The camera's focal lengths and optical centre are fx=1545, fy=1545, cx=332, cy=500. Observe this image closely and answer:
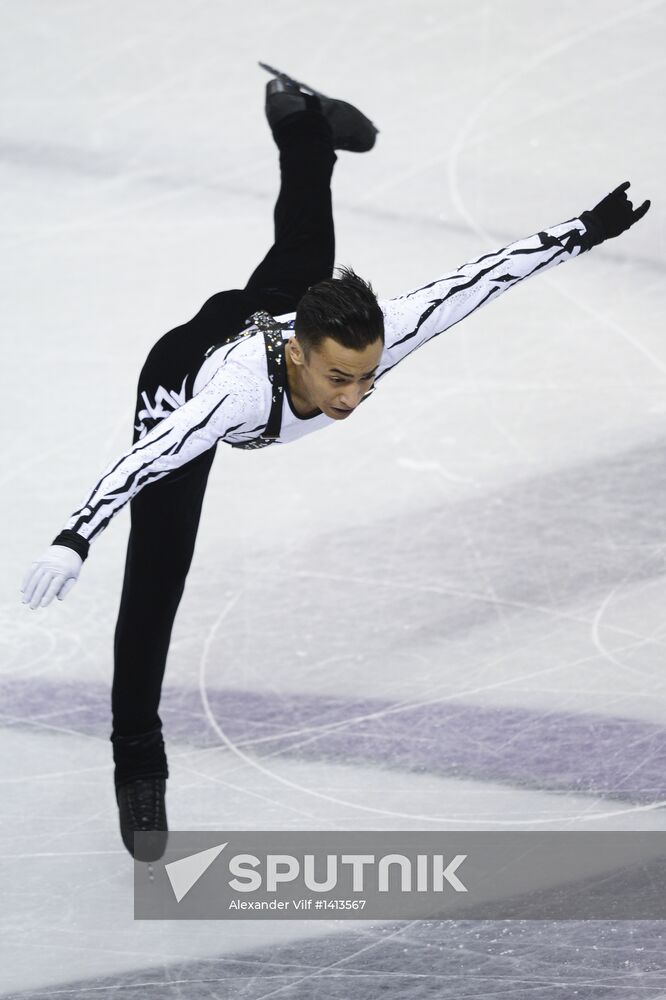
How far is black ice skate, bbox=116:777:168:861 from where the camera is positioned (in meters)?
3.30

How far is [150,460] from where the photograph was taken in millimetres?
2844

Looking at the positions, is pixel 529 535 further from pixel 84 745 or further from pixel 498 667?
pixel 84 745

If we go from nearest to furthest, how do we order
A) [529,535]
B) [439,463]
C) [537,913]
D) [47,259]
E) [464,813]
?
1. [537,913]
2. [464,813]
3. [529,535]
4. [439,463]
5. [47,259]

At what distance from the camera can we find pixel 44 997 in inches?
115

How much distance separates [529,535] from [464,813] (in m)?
1.08

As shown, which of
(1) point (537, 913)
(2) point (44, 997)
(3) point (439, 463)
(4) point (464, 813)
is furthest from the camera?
(3) point (439, 463)

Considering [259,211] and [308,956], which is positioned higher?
[259,211]

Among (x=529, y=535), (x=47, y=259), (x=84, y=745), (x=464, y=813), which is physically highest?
(x=47, y=259)

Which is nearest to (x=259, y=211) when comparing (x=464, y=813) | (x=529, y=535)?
(x=529, y=535)

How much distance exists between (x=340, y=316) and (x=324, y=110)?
50.9 inches

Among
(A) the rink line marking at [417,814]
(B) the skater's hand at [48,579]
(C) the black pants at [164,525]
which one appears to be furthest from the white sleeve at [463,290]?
(A) the rink line marking at [417,814]

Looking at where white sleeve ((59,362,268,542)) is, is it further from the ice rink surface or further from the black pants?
the ice rink surface

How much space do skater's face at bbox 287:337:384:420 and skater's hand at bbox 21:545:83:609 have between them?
22.6 inches

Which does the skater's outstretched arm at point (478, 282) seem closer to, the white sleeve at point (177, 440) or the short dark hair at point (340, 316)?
the short dark hair at point (340, 316)
